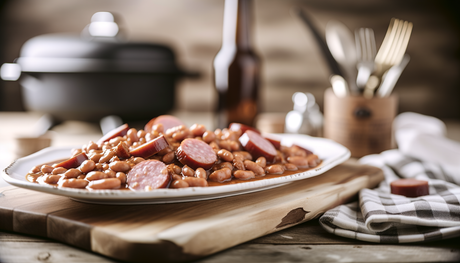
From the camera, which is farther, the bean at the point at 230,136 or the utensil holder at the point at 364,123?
the utensil holder at the point at 364,123

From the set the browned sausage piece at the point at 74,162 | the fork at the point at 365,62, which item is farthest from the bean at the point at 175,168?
the fork at the point at 365,62

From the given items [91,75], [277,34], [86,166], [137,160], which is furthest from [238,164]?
[277,34]

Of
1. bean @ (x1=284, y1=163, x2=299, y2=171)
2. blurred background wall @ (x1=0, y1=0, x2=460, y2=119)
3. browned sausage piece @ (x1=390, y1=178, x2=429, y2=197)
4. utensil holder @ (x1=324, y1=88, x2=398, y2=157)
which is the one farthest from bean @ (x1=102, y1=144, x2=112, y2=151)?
blurred background wall @ (x1=0, y1=0, x2=460, y2=119)

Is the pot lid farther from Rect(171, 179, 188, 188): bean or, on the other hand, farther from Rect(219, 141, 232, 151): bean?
Rect(171, 179, 188, 188): bean

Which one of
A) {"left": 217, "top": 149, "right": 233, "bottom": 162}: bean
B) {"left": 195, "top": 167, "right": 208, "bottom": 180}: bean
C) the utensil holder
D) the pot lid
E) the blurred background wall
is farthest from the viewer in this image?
the blurred background wall

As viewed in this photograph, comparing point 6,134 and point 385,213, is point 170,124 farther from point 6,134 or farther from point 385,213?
point 6,134

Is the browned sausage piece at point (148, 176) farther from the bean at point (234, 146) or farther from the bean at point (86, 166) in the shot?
the bean at point (234, 146)
